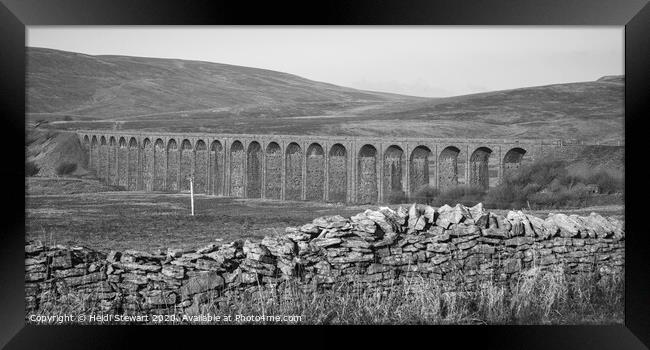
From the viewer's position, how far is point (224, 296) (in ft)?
34.2

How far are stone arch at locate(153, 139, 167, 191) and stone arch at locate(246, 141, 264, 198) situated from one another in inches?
231

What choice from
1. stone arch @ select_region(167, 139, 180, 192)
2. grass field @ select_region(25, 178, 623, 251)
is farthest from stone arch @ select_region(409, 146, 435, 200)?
stone arch @ select_region(167, 139, 180, 192)

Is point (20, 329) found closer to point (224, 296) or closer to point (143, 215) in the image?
point (224, 296)

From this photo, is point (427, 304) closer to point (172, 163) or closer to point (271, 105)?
point (172, 163)

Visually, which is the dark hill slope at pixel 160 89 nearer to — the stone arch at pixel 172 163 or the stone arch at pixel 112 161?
the stone arch at pixel 112 161

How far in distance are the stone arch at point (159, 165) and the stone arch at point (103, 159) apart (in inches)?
149

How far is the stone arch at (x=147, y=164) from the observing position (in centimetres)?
4351

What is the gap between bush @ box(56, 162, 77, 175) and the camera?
145 feet

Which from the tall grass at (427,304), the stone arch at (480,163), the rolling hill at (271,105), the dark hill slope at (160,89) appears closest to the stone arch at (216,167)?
the dark hill slope at (160,89)

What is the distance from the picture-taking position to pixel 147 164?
46.5 metres

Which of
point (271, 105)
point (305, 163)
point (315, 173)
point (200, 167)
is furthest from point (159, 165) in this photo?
point (271, 105)

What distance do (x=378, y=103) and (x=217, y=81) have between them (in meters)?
22.1

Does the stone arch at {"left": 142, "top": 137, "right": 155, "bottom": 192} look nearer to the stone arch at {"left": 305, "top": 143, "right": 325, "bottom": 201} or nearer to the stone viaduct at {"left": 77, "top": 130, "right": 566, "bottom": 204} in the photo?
the stone viaduct at {"left": 77, "top": 130, "right": 566, "bottom": 204}

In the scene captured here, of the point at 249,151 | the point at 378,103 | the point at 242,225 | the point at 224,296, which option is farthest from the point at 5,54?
the point at 378,103
